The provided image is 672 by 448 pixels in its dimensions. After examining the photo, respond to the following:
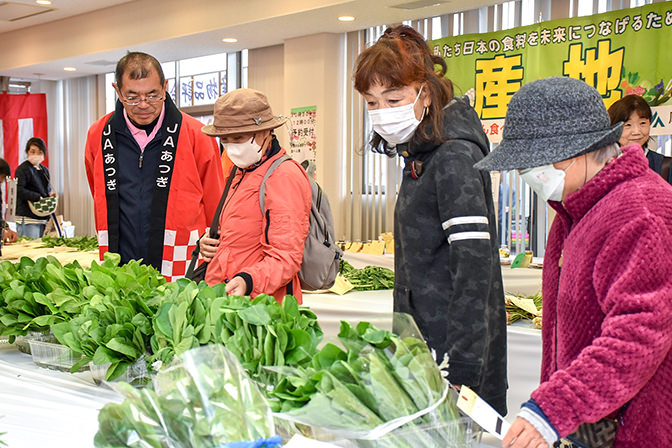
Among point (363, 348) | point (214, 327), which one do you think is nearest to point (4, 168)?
point (214, 327)

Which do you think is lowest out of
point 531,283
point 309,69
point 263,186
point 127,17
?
point 531,283

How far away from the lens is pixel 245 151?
2.05m

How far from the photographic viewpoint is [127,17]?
7938mm

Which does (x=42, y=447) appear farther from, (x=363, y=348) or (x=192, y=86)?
(x=192, y=86)

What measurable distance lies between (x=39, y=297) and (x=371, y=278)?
2347 mm

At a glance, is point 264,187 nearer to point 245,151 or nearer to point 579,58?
point 245,151

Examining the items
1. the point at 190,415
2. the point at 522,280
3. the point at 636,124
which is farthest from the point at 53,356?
the point at 636,124

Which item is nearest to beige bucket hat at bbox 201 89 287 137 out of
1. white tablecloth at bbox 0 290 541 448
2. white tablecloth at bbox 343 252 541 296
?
white tablecloth at bbox 0 290 541 448

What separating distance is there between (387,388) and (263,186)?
112 cm

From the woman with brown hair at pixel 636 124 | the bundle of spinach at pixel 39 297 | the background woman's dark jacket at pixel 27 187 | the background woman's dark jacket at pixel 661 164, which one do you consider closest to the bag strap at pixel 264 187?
the bundle of spinach at pixel 39 297

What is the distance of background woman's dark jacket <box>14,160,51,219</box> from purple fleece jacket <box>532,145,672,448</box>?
251 inches

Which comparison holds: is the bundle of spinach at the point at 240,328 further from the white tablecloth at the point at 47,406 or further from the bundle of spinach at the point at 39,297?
the bundle of spinach at the point at 39,297

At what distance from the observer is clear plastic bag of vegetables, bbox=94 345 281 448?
2.86 feet

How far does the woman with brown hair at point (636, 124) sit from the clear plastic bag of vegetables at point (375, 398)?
9.90ft
